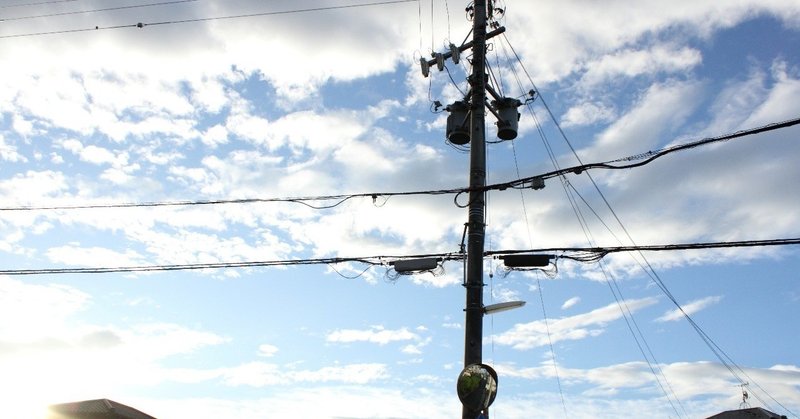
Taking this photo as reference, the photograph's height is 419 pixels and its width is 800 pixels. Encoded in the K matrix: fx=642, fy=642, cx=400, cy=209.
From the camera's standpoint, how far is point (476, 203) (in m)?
12.8

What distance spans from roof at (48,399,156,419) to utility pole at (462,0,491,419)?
6.31 m

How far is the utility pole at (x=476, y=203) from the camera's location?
38.1 feet

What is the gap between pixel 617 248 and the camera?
38.7 ft

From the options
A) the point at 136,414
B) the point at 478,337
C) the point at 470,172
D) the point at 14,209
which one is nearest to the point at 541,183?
the point at 470,172

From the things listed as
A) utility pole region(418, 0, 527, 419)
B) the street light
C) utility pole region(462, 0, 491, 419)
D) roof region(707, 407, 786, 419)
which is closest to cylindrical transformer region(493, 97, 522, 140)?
utility pole region(418, 0, 527, 419)

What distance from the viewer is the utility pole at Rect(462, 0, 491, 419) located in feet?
38.1

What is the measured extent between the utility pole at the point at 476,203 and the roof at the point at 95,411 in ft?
20.7

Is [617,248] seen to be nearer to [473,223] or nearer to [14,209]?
[473,223]

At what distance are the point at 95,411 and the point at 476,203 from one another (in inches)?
326

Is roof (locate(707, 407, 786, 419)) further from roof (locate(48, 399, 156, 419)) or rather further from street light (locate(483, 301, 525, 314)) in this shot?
roof (locate(48, 399, 156, 419))

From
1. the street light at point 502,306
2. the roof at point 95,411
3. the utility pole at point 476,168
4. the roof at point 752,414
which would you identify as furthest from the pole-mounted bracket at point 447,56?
the roof at point 752,414

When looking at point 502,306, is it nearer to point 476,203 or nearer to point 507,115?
point 476,203

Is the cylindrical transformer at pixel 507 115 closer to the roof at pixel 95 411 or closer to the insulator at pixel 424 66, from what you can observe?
the insulator at pixel 424 66

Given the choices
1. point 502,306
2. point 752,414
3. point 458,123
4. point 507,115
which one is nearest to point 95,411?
point 502,306
